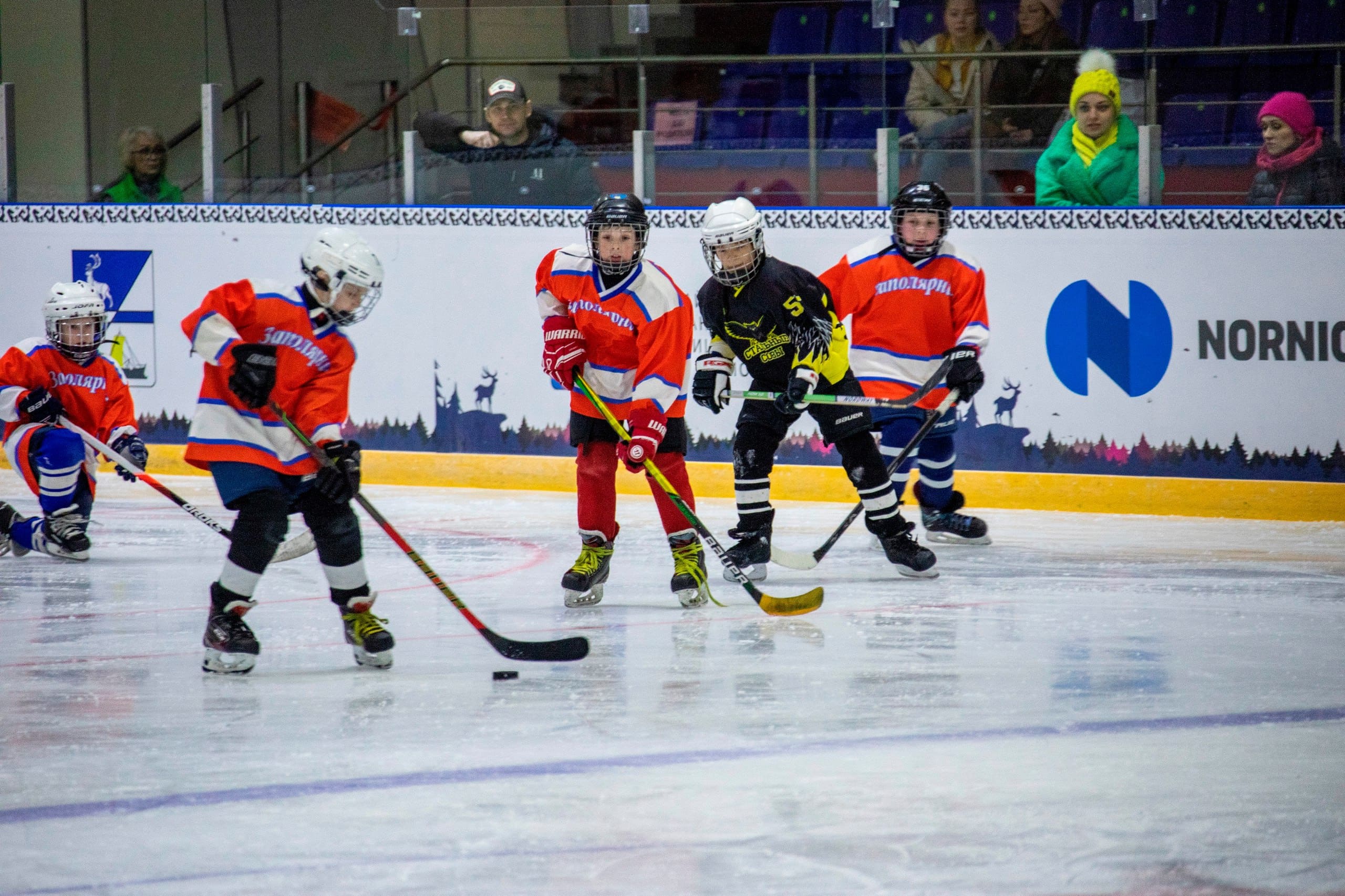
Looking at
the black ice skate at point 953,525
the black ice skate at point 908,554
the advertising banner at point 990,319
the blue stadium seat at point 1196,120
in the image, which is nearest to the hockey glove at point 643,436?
the black ice skate at point 908,554

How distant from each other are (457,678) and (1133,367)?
327 centimetres

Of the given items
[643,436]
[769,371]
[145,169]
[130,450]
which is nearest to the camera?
[643,436]

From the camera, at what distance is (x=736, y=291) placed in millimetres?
4371

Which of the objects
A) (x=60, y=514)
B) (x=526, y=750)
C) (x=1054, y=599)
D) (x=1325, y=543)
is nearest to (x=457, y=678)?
(x=526, y=750)

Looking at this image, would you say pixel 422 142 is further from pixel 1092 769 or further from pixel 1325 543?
pixel 1092 769

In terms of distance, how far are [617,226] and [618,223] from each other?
0.01m

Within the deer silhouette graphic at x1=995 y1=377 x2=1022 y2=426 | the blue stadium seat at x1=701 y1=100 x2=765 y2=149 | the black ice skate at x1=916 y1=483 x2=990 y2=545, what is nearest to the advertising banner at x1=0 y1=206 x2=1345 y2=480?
the deer silhouette graphic at x1=995 y1=377 x2=1022 y2=426

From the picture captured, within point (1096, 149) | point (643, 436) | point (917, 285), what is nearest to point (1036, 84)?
point (1096, 149)

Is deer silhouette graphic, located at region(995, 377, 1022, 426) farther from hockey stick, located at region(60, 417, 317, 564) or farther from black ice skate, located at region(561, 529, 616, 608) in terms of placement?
hockey stick, located at region(60, 417, 317, 564)

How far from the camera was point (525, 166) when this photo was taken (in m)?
6.48

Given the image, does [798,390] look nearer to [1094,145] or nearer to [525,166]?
[1094,145]

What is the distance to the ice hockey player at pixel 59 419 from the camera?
4941 millimetres

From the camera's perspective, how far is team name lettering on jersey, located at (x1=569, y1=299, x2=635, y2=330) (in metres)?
4.06

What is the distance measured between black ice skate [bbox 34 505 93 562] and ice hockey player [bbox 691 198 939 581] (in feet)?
6.64
